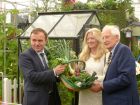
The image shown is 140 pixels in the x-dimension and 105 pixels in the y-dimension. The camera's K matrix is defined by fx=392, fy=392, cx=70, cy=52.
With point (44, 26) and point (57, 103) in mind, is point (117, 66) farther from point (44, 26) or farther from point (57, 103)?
point (44, 26)

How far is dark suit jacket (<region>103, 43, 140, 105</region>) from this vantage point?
328cm

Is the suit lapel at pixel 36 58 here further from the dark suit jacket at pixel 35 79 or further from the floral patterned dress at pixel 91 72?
the floral patterned dress at pixel 91 72

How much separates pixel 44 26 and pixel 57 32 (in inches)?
15.3

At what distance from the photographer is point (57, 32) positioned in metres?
5.20

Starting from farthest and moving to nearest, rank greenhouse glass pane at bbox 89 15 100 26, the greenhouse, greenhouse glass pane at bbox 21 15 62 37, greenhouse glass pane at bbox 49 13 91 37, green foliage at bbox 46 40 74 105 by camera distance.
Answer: greenhouse glass pane at bbox 21 15 62 37 < greenhouse glass pane at bbox 89 15 100 26 < greenhouse glass pane at bbox 49 13 91 37 < green foliage at bbox 46 40 74 105 < the greenhouse

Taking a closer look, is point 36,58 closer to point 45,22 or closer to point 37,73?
point 37,73

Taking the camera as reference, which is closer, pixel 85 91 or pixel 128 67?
pixel 128 67

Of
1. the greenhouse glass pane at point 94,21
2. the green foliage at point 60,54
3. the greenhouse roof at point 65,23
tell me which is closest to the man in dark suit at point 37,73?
the green foliage at point 60,54

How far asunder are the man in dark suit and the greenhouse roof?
1217 mm

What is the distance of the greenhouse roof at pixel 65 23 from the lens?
200 inches

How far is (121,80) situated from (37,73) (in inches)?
31.0

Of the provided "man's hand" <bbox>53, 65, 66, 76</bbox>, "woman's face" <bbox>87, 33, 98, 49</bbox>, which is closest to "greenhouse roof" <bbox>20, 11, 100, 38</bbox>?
"woman's face" <bbox>87, 33, 98, 49</bbox>

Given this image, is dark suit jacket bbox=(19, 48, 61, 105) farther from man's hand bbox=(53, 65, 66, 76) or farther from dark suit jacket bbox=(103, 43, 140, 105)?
dark suit jacket bbox=(103, 43, 140, 105)

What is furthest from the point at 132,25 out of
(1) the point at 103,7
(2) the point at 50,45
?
(2) the point at 50,45
